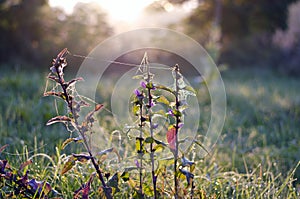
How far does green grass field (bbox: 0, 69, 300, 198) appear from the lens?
176 centimetres

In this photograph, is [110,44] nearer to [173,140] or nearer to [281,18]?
[281,18]

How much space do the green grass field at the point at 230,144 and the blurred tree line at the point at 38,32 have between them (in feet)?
8.48

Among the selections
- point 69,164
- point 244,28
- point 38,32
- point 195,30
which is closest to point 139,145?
point 69,164

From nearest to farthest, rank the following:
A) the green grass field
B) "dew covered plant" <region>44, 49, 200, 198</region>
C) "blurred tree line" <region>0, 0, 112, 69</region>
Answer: "dew covered plant" <region>44, 49, 200, 198</region> < the green grass field < "blurred tree line" <region>0, 0, 112, 69</region>

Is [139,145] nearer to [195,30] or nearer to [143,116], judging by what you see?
[143,116]

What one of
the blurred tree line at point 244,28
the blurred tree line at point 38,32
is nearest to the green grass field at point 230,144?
the blurred tree line at point 38,32

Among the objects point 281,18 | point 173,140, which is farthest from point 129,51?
point 173,140

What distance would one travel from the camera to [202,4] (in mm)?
8891

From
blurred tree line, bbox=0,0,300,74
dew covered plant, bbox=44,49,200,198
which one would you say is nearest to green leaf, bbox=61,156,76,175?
dew covered plant, bbox=44,49,200,198

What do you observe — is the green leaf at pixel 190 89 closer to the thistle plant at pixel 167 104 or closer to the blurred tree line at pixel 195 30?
the thistle plant at pixel 167 104

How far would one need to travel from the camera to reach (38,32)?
7215mm

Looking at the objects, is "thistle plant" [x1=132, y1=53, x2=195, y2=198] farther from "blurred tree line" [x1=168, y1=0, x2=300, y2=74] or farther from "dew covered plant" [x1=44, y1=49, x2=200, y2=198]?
"blurred tree line" [x1=168, y1=0, x2=300, y2=74]

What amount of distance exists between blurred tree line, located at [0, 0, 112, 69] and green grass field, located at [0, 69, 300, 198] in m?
2.59

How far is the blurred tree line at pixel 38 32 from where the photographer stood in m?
6.94
